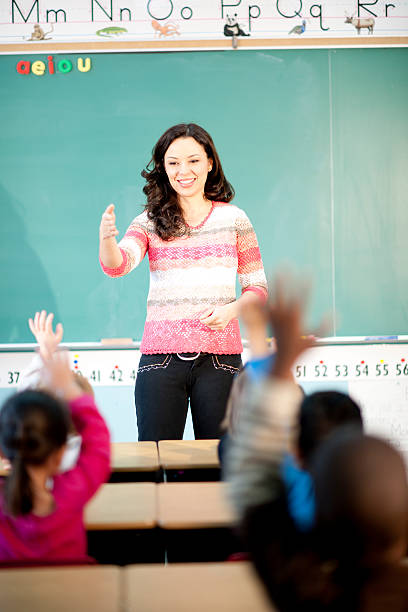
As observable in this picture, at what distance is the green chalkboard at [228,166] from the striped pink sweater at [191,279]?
149 centimetres

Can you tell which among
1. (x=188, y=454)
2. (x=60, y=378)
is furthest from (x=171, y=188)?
(x=60, y=378)

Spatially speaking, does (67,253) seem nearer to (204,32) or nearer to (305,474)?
(204,32)

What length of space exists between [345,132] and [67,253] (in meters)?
1.71

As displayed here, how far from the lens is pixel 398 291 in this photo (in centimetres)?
397

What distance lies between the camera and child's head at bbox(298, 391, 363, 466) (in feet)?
4.03

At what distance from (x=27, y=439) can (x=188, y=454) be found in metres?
0.85

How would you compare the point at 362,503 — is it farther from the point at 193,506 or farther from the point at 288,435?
the point at 193,506

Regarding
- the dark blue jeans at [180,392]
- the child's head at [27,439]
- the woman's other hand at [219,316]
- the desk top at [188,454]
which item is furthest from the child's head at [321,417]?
the dark blue jeans at [180,392]

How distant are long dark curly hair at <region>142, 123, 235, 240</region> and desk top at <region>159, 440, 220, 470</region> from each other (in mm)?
696

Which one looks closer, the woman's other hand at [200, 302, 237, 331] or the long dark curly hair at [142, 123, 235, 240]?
the woman's other hand at [200, 302, 237, 331]

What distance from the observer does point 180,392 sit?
234 centimetres

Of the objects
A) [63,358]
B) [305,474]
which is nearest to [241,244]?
[63,358]

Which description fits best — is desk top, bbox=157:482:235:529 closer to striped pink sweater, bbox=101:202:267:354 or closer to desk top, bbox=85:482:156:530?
desk top, bbox=85:482:156:530

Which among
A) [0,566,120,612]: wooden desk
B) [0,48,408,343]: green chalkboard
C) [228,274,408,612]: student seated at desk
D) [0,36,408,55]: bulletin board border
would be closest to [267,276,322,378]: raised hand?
[228,274,408,612]: student seated at desk
